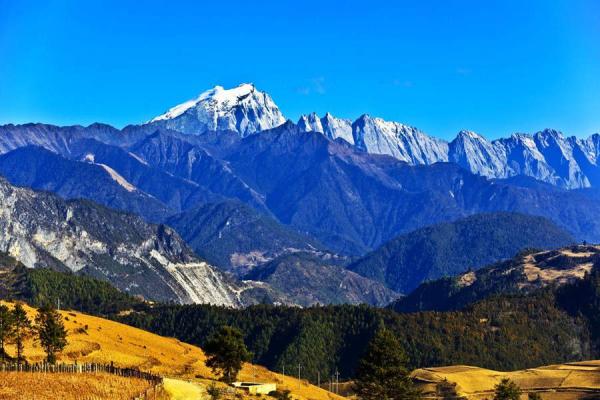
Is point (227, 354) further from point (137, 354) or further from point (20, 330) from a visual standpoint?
point (20, 330)

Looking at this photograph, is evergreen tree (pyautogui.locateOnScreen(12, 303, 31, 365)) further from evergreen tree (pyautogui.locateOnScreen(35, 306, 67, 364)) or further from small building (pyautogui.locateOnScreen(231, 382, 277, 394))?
small building (pyautogui.locateOnScreen(231, 382, 277, 394))

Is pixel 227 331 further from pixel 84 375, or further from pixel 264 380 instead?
pixel 84 375

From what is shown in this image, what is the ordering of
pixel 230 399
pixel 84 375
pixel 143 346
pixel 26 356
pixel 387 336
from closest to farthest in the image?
pixel 84 375 < pixel 230 399 < pixel 26 356 < pixel 387 336 < pixel 143 346

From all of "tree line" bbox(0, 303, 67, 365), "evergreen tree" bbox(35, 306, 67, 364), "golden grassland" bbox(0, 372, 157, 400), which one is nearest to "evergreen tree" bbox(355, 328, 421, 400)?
"evergreen tree" bbox(35, 306, 67, 364)

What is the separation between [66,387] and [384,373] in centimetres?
6176

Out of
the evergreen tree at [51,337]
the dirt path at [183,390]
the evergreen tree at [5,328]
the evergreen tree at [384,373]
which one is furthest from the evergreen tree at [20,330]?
the evergreen tree at [384,373]

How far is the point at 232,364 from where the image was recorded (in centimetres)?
14488

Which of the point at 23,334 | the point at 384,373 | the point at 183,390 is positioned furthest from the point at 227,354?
the point at 183,390

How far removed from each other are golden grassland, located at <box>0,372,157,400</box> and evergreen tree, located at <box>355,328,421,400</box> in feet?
163

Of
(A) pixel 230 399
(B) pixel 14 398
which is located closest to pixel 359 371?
(A) pixel 230 399

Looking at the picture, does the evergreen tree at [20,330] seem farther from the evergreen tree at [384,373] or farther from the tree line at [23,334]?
the evergreen tree at [384,373]

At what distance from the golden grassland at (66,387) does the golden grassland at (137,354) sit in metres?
19.4

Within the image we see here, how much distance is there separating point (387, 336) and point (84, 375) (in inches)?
2250

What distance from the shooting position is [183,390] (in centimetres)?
10281
